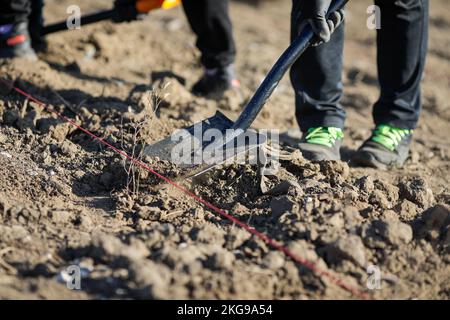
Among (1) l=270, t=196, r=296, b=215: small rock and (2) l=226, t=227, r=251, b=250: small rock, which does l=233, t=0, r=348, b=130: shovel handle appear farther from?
(2) l=226, t=227, r=251, b=250: small rock

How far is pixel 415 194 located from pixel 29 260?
1565 millimetres

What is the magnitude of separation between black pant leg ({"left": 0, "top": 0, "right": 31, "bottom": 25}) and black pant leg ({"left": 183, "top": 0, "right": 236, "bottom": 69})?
3.14 feet

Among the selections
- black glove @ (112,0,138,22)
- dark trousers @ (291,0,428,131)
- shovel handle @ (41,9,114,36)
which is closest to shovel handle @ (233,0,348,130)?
dark trousers @ (291,0,428,131)

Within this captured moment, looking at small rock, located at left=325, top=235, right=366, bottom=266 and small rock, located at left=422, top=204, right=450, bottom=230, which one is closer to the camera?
small rock, located at left=325, top=235, right=366, bottom=266

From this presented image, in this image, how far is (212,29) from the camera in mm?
3754

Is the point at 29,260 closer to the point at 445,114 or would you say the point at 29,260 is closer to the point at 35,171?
the point at 35,171

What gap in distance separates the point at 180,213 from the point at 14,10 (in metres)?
1.98

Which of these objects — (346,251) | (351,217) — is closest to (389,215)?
(351,217)

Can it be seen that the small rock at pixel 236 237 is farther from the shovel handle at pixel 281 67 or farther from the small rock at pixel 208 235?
the shovel handle at pixel 281 67

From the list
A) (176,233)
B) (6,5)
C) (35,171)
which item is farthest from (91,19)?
(176,233)

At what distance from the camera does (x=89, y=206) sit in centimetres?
259

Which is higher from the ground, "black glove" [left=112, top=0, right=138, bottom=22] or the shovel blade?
"black glove" [left=112, top=0, right=138, bottom=22]

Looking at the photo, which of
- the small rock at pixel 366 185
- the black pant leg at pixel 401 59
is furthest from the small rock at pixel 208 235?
the black pant leg at pixel 401 59

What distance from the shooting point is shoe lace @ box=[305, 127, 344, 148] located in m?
3.12
